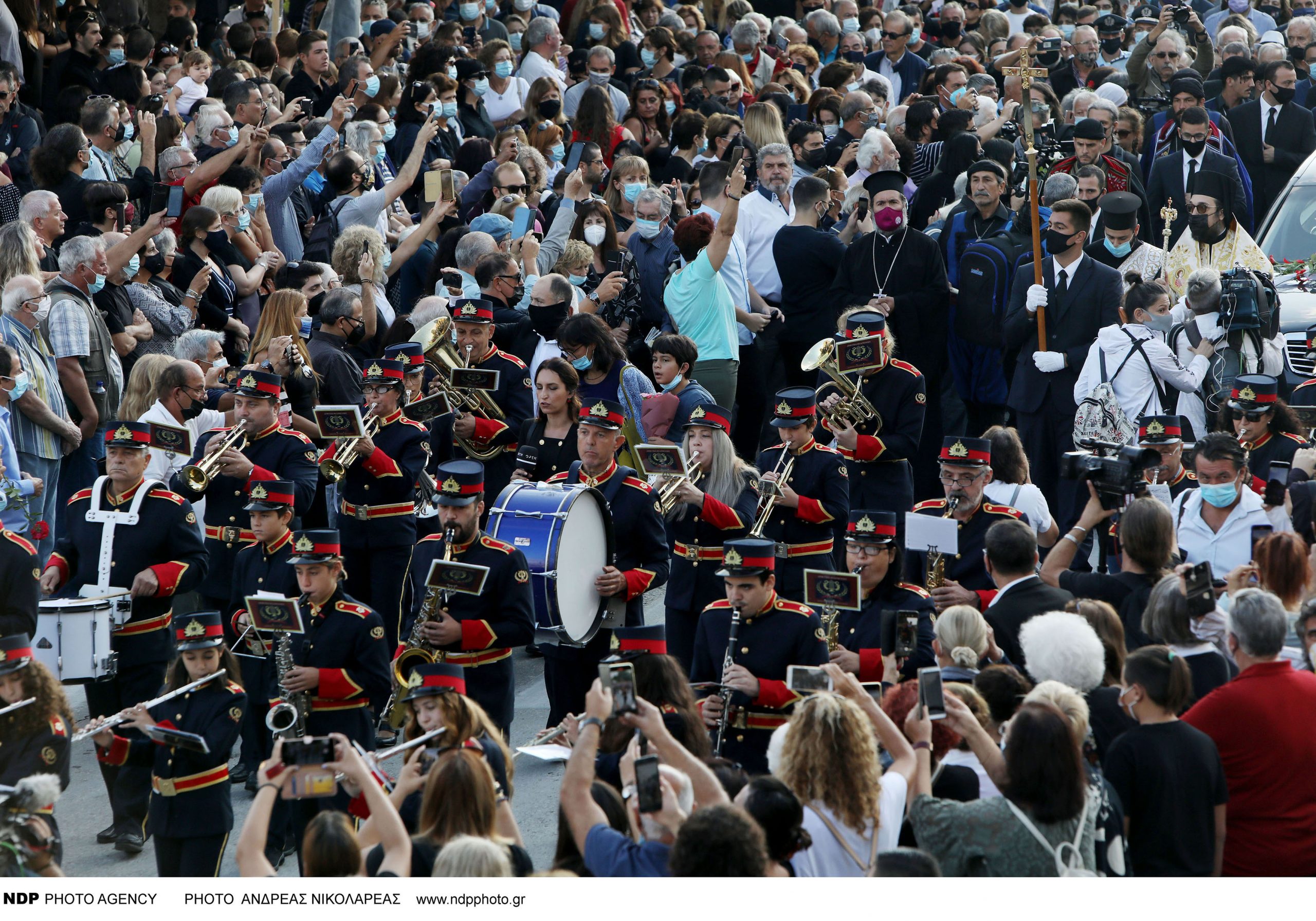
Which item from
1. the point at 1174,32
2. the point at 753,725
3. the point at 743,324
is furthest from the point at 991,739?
the point at 1174,32

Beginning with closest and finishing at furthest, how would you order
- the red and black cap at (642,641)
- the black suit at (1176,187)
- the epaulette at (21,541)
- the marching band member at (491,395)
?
the red and black cap at (642,641), the epaulette at (21,541), the marching band member at (491,395), the black suit at (1176,187)

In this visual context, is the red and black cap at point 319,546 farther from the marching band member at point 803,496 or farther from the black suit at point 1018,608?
the black suit at point 1018,608

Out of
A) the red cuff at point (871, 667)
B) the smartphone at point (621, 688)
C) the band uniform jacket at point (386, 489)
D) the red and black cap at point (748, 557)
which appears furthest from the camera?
the band uniform jacket at point (386, 489)

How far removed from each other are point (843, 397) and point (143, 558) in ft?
13.3

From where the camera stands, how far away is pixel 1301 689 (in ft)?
19.0

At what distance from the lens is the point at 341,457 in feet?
30.0

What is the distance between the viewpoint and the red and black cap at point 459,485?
26.2 ft

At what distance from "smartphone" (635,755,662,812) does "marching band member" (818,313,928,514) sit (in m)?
4.95

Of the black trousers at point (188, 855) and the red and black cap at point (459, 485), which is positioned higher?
the red and black cap at point (459, 485)

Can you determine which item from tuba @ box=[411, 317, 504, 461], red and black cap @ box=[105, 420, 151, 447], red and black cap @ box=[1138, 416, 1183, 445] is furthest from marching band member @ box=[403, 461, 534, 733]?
red and black cap @ box=[1138, 416, 1183, 445]

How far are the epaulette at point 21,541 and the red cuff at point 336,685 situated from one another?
1541 mm

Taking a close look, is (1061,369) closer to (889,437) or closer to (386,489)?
(889,437)

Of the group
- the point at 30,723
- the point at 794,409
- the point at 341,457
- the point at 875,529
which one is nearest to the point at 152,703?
the point at 30,723

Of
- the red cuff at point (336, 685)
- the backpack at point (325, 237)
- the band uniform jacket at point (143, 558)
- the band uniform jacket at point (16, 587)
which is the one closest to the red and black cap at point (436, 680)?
the red cuff at point (336, 685)
